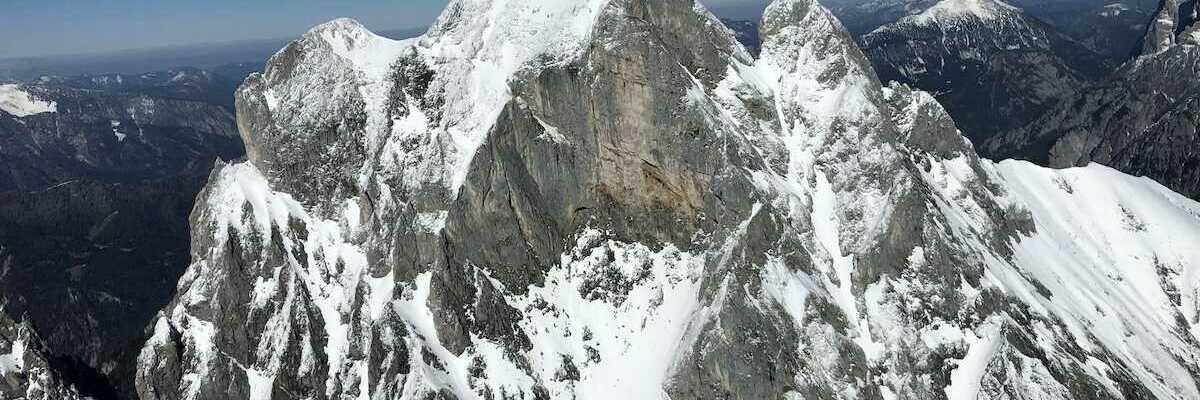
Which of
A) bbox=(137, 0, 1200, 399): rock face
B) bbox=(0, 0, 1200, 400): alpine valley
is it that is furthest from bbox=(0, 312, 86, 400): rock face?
bbox=(137, 0, 1200, 399): rock face

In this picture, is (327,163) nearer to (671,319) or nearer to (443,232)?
(443,232)

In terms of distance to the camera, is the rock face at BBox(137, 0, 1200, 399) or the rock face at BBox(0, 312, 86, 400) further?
the rock face at BBox(0, 312, 86, 400)

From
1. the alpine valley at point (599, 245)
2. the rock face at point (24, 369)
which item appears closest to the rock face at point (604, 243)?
the alpine valley at point (599, 245)

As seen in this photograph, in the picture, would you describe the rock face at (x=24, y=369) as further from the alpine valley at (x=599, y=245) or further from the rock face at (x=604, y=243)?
the rock face at (x=604, y=243)

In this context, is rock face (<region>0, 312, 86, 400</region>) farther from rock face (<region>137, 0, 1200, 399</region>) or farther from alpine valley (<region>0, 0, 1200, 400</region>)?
rock face (<region>137, 0, 1200, 399</region>)

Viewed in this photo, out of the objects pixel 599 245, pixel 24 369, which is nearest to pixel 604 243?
pixel 599 245
